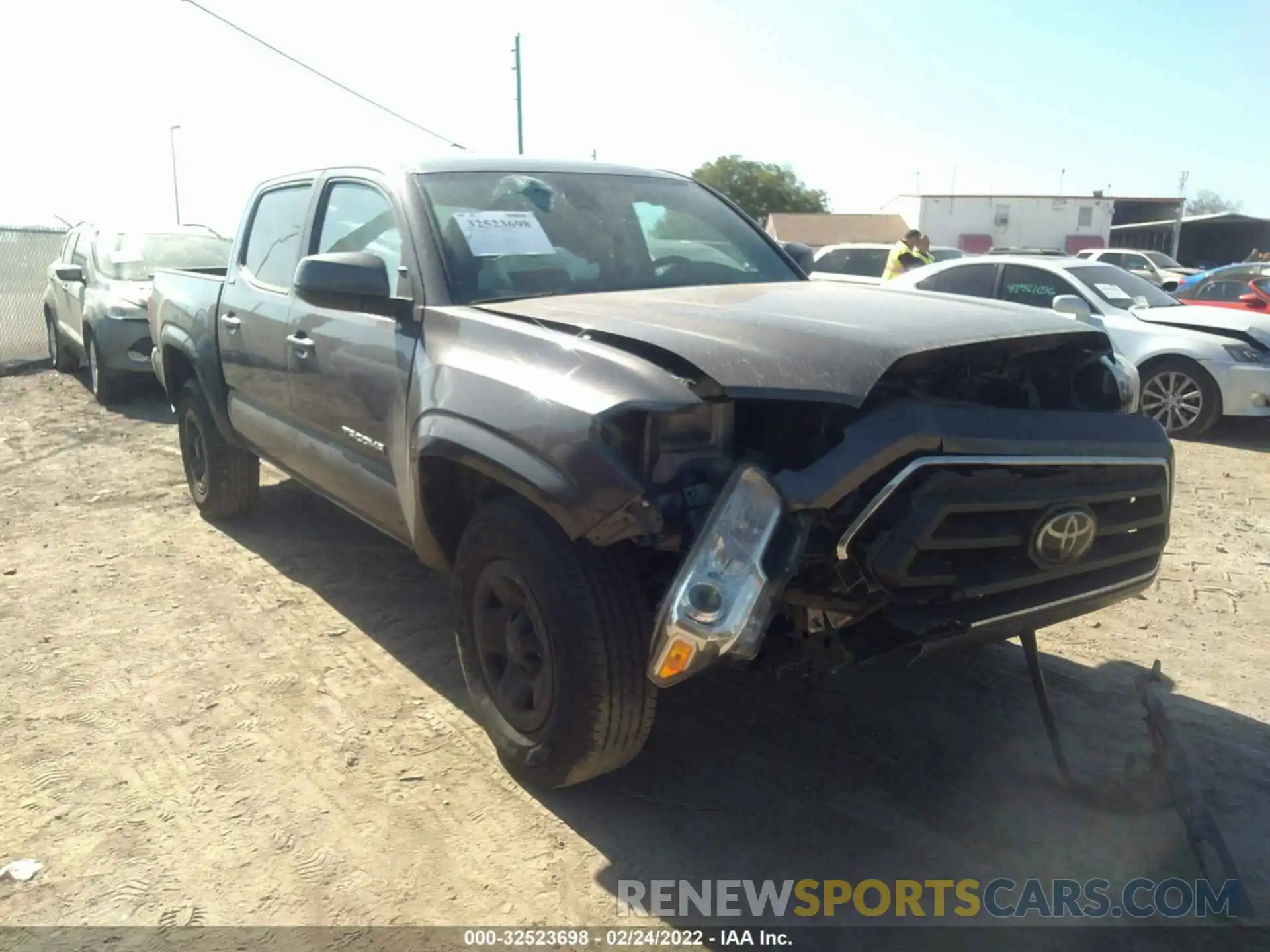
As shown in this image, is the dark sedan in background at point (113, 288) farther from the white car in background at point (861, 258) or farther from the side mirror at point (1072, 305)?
the white car in background at point (861, 258)

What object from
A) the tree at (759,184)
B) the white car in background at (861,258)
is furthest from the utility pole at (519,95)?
the tree at (759,184)

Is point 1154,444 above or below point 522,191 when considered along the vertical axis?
below

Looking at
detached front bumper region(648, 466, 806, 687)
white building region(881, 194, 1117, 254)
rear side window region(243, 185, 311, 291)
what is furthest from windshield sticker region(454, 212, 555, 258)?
white building region(881, 194, 1117, 254)

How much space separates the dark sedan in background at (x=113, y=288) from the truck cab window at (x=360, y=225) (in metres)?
5.10

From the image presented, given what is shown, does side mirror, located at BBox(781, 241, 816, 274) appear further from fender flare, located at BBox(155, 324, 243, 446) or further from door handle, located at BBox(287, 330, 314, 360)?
fender flare, located at BBox(155, 324, 243, 446)

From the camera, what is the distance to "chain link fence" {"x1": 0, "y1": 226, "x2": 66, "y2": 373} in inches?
545

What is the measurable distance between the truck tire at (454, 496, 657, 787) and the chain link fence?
41.8ft

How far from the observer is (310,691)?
3820mm

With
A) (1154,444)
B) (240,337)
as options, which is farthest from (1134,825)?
(240,337)

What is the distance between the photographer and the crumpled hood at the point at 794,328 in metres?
2.43

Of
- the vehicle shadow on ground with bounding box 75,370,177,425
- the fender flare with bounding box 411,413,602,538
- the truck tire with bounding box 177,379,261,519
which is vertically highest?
the fender flare with bounding box 411,413,602,538

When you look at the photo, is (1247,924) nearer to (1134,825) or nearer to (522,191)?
(1134,825)

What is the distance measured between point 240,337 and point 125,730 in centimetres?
200

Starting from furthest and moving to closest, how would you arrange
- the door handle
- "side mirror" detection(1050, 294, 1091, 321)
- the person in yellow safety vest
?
1. the person in yellow safety vest
2. "side mirror" detection(1050, 294, 1091, 321)
3. the door handle
